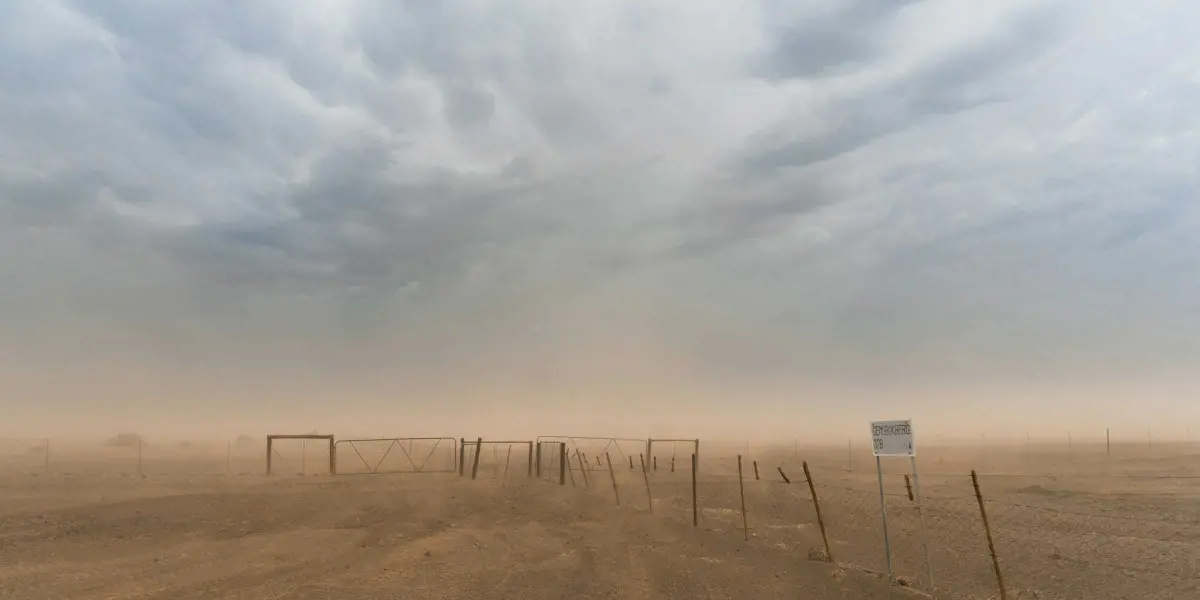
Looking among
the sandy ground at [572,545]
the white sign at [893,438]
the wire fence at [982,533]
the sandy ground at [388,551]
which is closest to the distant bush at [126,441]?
the sandy ground at [572,545]

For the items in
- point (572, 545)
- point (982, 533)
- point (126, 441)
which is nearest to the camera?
point (572, 545)

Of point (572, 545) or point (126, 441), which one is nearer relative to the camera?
point (572, 545)

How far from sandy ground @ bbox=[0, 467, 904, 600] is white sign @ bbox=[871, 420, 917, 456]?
331cm

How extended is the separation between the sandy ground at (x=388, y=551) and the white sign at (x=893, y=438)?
331 centimetres

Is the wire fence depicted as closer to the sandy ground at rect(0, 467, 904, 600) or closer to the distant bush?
the sandy ground at rect(0, 467, 904, 600)

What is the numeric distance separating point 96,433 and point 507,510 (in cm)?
16080

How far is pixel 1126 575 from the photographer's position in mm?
18078

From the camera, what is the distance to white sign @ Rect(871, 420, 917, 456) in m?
16.2

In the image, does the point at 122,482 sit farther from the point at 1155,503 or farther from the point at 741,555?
the point at 1155,503

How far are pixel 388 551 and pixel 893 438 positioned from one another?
1463 cm

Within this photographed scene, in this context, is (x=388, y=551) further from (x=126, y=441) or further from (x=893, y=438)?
(x=126, y=441)

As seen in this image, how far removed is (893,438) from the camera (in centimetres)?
1664

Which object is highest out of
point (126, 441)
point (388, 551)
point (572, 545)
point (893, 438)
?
point (893, 438)

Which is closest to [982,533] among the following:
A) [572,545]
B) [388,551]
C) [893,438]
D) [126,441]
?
[893,438]
